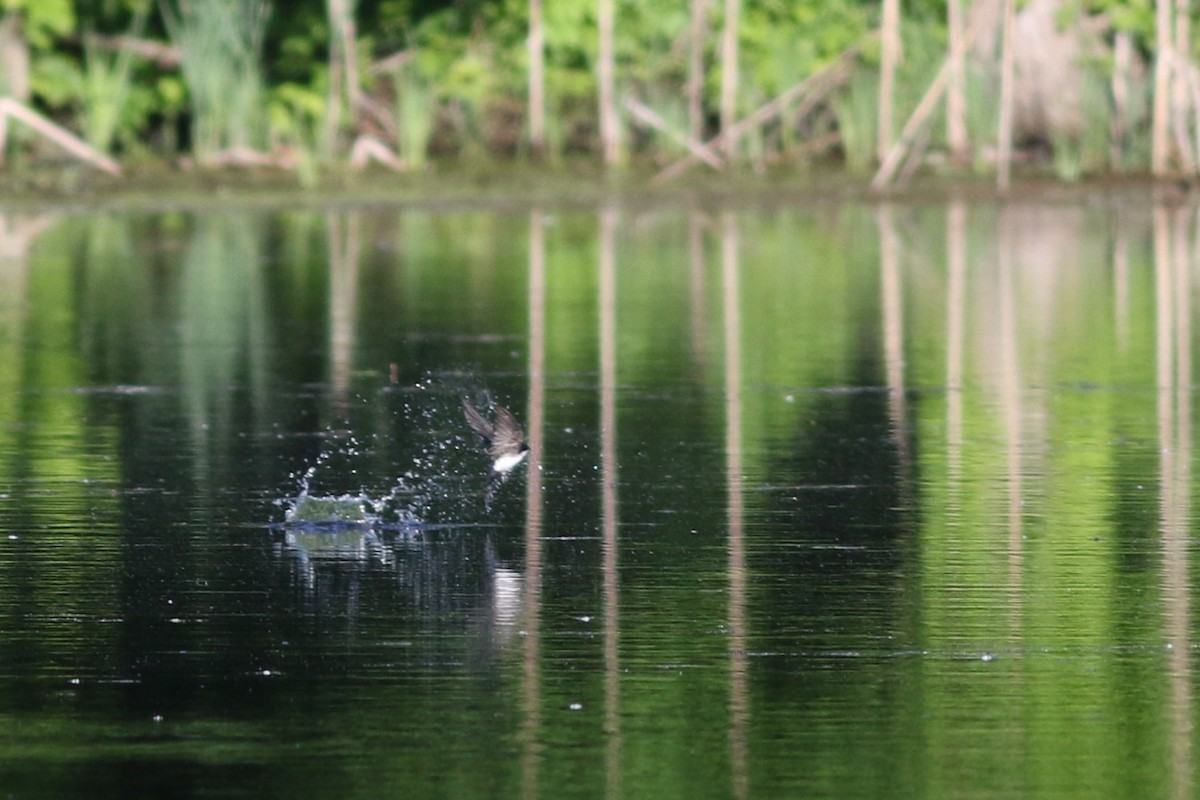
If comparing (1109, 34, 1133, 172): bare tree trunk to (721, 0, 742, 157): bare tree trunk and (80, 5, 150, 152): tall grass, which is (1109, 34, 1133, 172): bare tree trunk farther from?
(80, 5, 150, 152): tall grass

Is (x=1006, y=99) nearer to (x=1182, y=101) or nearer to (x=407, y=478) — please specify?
(x=1182, y=101)

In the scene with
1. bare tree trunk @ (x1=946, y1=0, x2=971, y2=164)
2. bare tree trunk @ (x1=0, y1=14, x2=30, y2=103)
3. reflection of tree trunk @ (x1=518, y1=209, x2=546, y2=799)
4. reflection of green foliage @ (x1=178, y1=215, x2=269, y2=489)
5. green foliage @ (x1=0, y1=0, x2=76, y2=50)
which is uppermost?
A: green foliage @ (x1=0, y1=0, x2=76, y2=50)

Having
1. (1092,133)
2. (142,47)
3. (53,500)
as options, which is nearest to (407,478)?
(53,500)

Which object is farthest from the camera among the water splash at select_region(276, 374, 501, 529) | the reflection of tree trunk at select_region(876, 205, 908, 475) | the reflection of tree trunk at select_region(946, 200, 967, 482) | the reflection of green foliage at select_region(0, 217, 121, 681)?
the reflection of tree trunk at select_region(876, 205, 908, 475)

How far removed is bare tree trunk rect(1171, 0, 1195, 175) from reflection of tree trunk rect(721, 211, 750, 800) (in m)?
10.2

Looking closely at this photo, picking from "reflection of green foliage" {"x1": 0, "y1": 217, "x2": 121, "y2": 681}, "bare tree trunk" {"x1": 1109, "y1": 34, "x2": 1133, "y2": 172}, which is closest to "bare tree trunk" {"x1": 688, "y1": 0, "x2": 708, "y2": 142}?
"bare tree trunk" {"x1": 1109, "y1": 34, "x2": 1133, "y2": 172}

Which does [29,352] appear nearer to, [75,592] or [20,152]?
[75,592]

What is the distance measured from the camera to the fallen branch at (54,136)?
25.2 metres

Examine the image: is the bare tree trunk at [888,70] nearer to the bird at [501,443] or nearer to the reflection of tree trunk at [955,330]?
the reflection of tree trunk at [955,330]

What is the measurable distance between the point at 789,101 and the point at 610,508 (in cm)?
1848

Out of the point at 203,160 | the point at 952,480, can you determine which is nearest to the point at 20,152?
the point at 203,160

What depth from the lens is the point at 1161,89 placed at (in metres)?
25.6

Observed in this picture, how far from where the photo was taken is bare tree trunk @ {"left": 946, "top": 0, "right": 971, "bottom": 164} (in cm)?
2649

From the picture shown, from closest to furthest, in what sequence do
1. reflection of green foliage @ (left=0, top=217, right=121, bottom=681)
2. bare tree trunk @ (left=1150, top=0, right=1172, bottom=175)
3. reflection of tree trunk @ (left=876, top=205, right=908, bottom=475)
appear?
reflection of green foliage @ (left=0, top=217, right=121, bottom=681) < reflection of tree trunk @ (left=876, top=205, right=908, bottom=475) < bare tree trunk @ (left=1150, top=0, right=1172, bottom=175)
